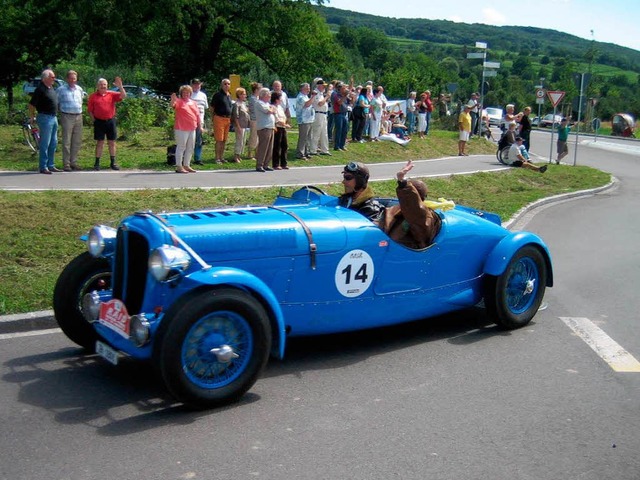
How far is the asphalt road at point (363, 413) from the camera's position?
4320mm

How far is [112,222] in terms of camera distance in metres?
9.93

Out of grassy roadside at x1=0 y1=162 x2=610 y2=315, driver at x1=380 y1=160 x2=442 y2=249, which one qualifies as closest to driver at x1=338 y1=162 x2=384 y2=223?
driver at x1=380 y1=160 x2=442 y2=249

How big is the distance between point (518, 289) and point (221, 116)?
1025 centimetres

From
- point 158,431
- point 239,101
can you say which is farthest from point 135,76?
point 158,431

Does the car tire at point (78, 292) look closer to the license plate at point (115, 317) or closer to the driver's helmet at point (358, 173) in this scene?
the license plate at point (115, 317)

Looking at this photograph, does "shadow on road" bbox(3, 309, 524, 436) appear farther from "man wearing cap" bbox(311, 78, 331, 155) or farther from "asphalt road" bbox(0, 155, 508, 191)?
"man wearing cap" bbox(311, 78, 331, 155)

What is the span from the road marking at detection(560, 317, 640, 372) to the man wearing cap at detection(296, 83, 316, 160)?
1106cm

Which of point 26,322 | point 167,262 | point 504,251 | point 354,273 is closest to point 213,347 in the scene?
point 167,262

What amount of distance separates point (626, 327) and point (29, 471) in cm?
569

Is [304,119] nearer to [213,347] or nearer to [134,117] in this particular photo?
[134,117]

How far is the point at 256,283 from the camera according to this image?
524cm

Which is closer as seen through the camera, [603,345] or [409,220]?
[409,220]

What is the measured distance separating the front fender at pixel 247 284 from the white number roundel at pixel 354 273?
68 cm

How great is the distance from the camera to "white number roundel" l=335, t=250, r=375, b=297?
19.6 ft
